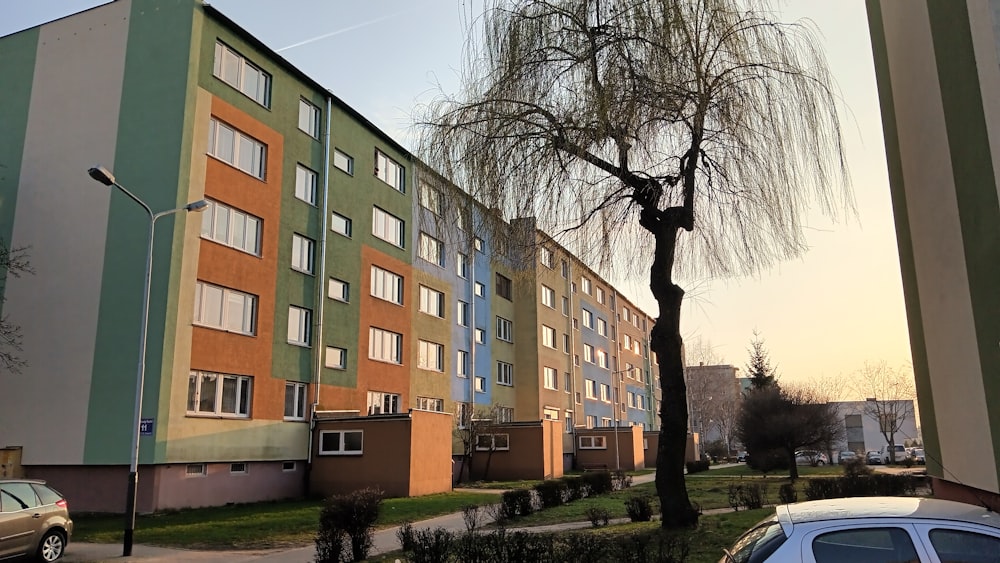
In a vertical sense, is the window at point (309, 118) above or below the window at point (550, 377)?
above

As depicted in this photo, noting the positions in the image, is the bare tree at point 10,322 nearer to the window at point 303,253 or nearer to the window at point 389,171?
the window at point 303,253

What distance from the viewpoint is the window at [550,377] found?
45.9 m

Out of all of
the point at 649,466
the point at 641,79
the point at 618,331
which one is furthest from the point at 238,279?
the point at 618,331

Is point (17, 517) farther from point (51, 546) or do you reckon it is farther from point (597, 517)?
point (597, 517)

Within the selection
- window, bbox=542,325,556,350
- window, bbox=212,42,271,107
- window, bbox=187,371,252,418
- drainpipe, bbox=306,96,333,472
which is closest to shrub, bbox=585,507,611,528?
window, bbox=187,371,252,418

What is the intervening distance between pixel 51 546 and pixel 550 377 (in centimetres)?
3637

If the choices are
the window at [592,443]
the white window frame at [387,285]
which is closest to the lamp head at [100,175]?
the white window frame at [387,285]

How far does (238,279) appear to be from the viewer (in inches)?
888

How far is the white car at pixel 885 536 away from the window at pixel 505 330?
123 ft

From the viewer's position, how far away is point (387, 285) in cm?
3117

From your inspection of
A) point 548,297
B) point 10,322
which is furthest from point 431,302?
point 10,322

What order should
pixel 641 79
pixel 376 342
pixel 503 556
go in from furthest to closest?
pixel 376 342 → pixel 641 79 → pixel 503 556

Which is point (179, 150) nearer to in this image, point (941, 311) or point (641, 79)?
point (641, 79)

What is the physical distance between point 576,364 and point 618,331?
1645 cm
